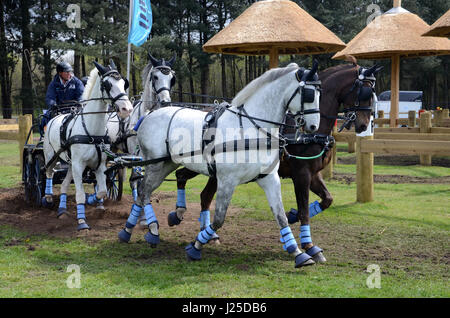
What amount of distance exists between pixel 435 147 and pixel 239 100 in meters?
3.87

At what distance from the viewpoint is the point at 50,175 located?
26.7 ft

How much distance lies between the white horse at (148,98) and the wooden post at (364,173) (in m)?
3.79

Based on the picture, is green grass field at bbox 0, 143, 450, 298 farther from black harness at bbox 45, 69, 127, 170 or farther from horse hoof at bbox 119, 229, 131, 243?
black harness at bbox 45, 69, 127, 170

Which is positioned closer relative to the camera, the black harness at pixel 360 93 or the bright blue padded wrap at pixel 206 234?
the bright blue padded wrap at pixel 206 234

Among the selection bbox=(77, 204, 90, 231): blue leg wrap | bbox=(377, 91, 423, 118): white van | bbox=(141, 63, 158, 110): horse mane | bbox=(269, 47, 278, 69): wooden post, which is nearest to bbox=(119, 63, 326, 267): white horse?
bbox=(141, 63, 158, 110): horse mane

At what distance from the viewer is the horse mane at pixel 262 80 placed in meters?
5.28

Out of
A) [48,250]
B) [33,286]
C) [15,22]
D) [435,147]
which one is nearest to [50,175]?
[48,250]

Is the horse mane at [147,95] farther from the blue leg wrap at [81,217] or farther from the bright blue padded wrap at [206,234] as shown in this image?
the bright blue padded wrap at [206,234]

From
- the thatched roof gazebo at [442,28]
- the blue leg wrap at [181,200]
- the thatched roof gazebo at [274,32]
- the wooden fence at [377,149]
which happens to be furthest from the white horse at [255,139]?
the thatched roof gazebo at [442,28]

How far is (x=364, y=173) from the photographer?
29.3 feet

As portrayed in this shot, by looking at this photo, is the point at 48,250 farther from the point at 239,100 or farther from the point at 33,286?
the point at 239,100

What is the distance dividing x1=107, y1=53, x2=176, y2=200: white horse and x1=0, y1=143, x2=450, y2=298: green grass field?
1713 millimetres

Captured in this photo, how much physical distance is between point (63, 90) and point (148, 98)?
2.24 meters

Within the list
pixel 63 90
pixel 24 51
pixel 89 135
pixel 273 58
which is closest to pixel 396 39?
pixel 273 58
